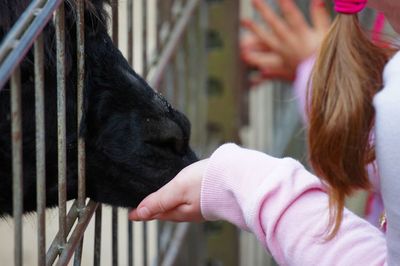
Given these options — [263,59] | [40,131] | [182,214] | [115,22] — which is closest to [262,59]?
[263,59]

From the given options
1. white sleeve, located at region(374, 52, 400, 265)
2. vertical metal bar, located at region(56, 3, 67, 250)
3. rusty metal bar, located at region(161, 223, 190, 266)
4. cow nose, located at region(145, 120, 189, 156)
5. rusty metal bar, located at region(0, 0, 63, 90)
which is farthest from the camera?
rusty metal bar, located at region(161, 223, 190, 266)

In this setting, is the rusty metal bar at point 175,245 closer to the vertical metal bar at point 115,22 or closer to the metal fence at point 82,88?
the metal fence at point 82,88

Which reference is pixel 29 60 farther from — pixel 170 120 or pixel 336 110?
pixel 336 110

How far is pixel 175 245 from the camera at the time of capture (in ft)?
9.40

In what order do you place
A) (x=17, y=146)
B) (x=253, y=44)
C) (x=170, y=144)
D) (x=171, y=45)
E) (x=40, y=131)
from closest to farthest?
(x=17, y=146) < (x=40, y=131) < (x=170, y=144) < (x=171, y=45) < (x=253, y=44)

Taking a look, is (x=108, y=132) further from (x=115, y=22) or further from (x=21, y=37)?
(x=21, y=37)

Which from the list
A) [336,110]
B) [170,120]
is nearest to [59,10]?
[170,120]

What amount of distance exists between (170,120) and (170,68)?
98 cm

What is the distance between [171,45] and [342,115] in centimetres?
110

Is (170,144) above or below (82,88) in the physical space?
below

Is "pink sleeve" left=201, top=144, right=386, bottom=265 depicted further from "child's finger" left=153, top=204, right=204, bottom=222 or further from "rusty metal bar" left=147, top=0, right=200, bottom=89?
"rusty metal bar" left=147, top=0, right=200, bottom=89

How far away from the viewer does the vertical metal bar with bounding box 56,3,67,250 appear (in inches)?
58.1

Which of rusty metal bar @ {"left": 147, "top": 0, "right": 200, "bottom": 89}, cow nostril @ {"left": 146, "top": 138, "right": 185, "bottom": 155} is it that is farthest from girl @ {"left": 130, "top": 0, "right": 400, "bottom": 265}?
rusty metal bar @ {"left": 147, "top": 0, "right": 200, "bottom": 89}

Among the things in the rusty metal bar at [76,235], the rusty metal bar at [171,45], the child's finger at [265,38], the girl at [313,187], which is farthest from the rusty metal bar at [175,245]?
the girl at [313,187]
